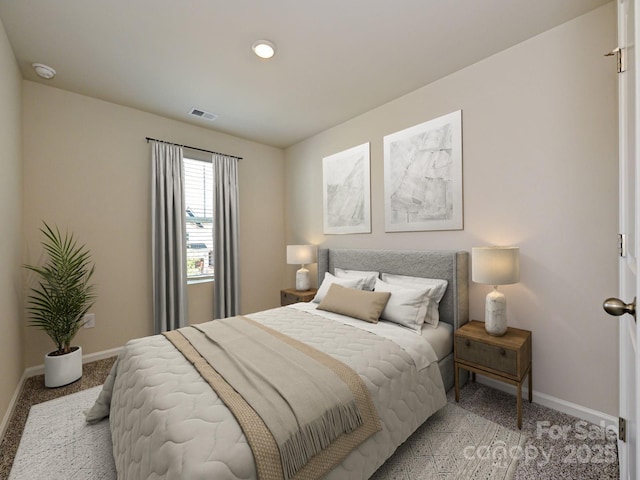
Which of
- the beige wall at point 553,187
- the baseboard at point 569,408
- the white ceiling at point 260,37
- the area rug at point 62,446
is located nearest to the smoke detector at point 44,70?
the white ceiling at point 260,37

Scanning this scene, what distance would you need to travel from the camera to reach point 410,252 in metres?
2.70

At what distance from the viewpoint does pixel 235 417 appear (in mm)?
1112

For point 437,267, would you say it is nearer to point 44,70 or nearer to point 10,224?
point 10,224

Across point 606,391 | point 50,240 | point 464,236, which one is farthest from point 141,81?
point 606,391

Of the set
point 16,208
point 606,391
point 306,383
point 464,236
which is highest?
point 16,208

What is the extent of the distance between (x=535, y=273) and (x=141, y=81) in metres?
3.69

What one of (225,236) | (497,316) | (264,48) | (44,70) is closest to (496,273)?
(497,316)

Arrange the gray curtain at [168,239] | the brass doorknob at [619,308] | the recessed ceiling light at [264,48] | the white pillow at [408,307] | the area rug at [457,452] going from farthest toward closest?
1. the gray curtain at [168,239]
2. the white pillow at [408,307]
3. the recessed ceiling light at [264,48]
4. the area rug at [457,452]
5. the brass doorknob at [619,308]

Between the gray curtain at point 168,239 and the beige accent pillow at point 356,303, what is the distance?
71.1 inches

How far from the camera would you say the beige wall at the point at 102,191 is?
2.63m

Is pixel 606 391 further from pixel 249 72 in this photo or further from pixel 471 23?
pixel 249 72

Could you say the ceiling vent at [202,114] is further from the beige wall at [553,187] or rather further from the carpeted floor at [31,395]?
the carpeted floor at [31,395]

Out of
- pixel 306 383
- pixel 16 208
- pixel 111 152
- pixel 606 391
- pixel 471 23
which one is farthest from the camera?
pixel 111 152

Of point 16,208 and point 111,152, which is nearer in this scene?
point 16,208
